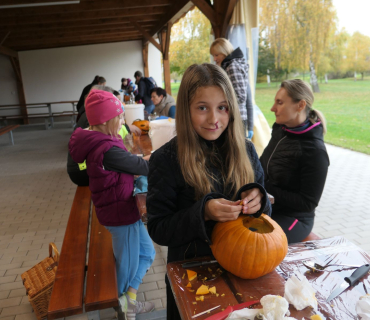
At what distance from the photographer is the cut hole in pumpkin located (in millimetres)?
1128

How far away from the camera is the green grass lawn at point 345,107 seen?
959 centimetres

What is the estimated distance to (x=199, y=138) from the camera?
4.23ft

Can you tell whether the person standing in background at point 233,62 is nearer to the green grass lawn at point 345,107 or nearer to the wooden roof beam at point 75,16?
the green grass lawn at point 345,107

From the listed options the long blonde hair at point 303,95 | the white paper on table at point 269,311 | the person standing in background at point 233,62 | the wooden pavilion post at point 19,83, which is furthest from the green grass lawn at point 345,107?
the wooden pavilion post at point 19,83

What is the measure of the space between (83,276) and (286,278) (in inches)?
53.2

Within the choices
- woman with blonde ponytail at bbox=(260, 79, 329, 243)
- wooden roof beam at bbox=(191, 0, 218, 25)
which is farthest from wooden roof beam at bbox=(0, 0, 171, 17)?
woman with blonde ponytail at bbox=(260, 79, 329, 243)

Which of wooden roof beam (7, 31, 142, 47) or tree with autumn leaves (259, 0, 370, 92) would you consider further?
wooden roof beam (7, 31, 142, 47)

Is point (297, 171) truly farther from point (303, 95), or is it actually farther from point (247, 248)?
point (247, 248)

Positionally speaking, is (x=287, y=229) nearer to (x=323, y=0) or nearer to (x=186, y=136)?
(x=186, y=136)

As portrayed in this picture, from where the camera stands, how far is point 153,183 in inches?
49.6

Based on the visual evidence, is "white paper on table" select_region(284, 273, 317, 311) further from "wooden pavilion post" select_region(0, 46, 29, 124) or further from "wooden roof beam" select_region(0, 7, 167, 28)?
"wooden pavilion post" select_region(0, 46, 29, 124)

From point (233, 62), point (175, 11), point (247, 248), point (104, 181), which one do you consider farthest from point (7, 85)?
point (247, 248)

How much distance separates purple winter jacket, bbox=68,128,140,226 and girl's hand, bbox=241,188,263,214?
1.17 metres

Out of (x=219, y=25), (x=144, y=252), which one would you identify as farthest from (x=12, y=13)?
(x=144, y=252)
